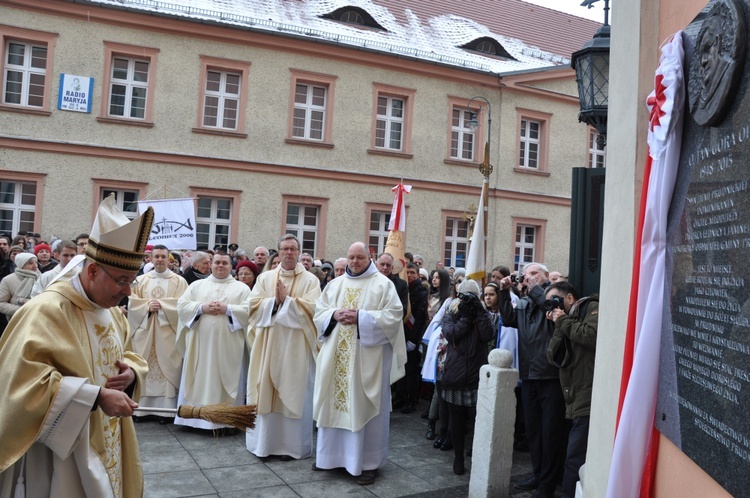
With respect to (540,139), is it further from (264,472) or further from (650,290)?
(650,290)

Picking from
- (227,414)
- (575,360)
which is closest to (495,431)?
(575,360)

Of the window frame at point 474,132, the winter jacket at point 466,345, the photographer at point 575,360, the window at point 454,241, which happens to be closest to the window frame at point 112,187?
the window frame at point 474,132

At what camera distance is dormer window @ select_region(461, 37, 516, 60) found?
2398 centimetres

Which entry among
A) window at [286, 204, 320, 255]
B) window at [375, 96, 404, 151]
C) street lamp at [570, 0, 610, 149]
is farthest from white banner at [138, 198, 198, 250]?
window at [375, 96, 404, 151]

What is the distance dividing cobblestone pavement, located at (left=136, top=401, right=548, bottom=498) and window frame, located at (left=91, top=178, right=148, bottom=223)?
11075mm

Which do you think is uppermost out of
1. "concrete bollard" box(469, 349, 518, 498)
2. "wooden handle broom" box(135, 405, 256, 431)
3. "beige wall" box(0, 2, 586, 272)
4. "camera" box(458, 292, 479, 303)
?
"beige wall" box(0, 2, 586, 272)

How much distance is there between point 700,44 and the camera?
219cm

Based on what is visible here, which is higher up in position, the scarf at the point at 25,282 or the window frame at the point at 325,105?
the window frame at the point at 325,105

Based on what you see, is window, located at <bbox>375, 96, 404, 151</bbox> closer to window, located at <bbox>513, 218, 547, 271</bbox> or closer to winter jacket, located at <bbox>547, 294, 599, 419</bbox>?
window, located at <bbox>513, 218, 547, 271</bbox>

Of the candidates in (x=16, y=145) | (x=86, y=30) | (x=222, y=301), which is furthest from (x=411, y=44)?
(x=222, y=301)

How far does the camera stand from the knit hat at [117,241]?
117 inches

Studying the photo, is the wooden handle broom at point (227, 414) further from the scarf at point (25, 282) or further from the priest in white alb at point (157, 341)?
the scarf at point (25, 282)

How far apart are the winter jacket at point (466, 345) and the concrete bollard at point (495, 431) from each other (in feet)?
2.86

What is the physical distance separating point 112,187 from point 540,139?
45.6ft
